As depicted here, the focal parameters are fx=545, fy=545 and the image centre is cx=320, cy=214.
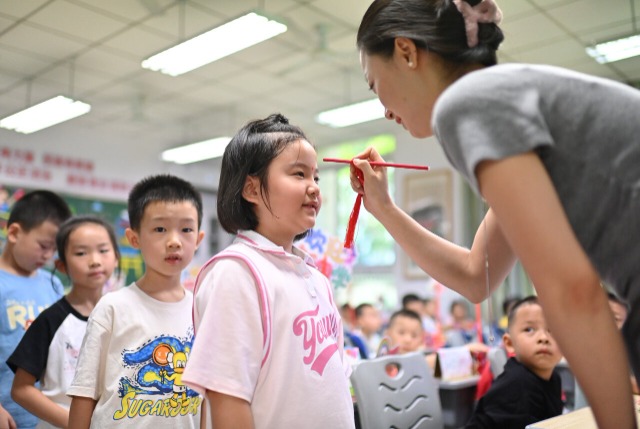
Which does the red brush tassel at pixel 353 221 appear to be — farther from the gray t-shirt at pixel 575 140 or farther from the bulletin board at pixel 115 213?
the bulletin board at pixel 115 213

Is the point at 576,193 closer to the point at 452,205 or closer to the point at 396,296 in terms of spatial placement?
the point at 452,205

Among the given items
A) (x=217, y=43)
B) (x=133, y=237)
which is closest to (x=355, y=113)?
(x=217, y=43)

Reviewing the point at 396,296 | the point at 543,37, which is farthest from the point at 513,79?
the point at 396,296

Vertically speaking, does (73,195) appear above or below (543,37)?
below

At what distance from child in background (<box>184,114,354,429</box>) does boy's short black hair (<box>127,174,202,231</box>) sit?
1.56ft

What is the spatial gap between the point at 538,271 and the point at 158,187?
1310 millimetres

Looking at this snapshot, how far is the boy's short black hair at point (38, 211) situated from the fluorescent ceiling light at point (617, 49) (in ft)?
15.1

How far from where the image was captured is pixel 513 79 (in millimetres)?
633

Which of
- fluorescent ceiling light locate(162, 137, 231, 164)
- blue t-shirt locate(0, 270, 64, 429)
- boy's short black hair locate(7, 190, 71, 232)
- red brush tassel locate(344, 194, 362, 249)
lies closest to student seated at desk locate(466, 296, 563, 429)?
red brush tassel locate(344, 194, 362, 249)

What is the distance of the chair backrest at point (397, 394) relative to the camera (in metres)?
1.87

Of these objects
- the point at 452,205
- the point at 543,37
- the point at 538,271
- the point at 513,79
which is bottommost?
the point at 538,271

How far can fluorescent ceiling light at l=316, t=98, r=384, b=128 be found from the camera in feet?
19.6

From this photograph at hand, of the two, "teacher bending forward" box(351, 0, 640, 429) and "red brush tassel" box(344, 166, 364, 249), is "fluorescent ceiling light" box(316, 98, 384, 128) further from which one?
"teacher bending forward" box(351, 0, 640, 429)

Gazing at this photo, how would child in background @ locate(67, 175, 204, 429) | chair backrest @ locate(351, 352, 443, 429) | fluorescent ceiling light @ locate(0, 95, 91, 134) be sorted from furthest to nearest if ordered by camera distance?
1. fluorescent ceiling light @ locate(0, 95, 91, 134)
2. chair backrest @ locate(351, 352, 443, 429)
3. child in background @ locate(67, 175, 204, 429)
